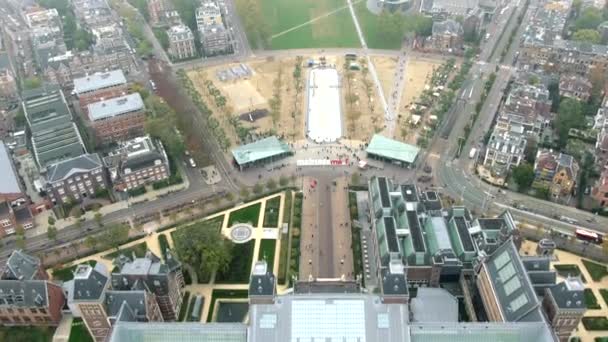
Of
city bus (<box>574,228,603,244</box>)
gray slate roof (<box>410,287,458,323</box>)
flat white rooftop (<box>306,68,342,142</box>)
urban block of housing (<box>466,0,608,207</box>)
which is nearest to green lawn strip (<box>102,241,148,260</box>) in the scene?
flat white rooftop (<box>306,68,342,142</box>)

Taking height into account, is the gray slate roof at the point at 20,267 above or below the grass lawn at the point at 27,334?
above

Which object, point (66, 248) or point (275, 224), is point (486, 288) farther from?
point (66, 248)

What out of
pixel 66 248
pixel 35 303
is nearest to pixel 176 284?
pixel 35 303

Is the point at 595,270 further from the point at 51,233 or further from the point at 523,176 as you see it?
the point at 51,233

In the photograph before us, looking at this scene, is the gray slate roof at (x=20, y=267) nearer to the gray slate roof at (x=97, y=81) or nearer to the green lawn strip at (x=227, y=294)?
the green lawn strip at (x=227, y=294)

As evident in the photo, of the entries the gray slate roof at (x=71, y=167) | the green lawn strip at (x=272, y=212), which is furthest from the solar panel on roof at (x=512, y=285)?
the gray slate roof at (x=71, y=167)

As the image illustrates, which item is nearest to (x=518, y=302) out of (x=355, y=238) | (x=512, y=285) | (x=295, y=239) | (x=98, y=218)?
(x=512, y=285)
